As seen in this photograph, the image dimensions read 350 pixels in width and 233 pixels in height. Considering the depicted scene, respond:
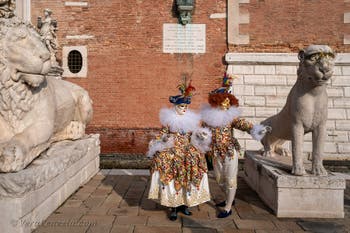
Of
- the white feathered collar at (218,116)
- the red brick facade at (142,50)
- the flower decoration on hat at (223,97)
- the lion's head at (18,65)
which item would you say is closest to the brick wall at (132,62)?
the red brick facade at (142,50)

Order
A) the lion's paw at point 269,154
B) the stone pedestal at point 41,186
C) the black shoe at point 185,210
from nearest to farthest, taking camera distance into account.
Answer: the stone pedestal at point 41,186, the black shoe at point 185,210, the lion's paw at point 269,154

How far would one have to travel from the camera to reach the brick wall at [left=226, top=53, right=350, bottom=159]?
8742mm

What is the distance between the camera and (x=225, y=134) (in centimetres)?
399

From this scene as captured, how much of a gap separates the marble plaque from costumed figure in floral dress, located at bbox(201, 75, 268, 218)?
17.4 ft

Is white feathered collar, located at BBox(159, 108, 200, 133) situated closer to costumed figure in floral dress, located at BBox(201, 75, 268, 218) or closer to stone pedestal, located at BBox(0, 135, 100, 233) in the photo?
costumed figure in floral dress, located at BBox(201, 75, 268, 218)

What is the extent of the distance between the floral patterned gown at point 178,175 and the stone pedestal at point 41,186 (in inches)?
46.4

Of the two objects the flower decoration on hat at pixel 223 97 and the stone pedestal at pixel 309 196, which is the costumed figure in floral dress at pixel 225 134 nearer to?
the flower decoration on hat at pixel 223 97

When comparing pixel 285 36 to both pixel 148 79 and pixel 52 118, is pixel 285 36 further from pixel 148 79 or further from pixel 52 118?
pixel 52 118

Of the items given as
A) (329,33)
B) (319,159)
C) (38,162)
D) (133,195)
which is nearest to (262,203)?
(319,159)

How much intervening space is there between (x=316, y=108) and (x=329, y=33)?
249 inches

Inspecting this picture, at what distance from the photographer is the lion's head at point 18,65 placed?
10.5 ft

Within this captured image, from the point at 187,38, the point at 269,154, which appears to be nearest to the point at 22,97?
the point at 269,154

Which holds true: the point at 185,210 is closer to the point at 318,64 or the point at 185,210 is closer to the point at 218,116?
the point at 218,116

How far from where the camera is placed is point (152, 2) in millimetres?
9273
